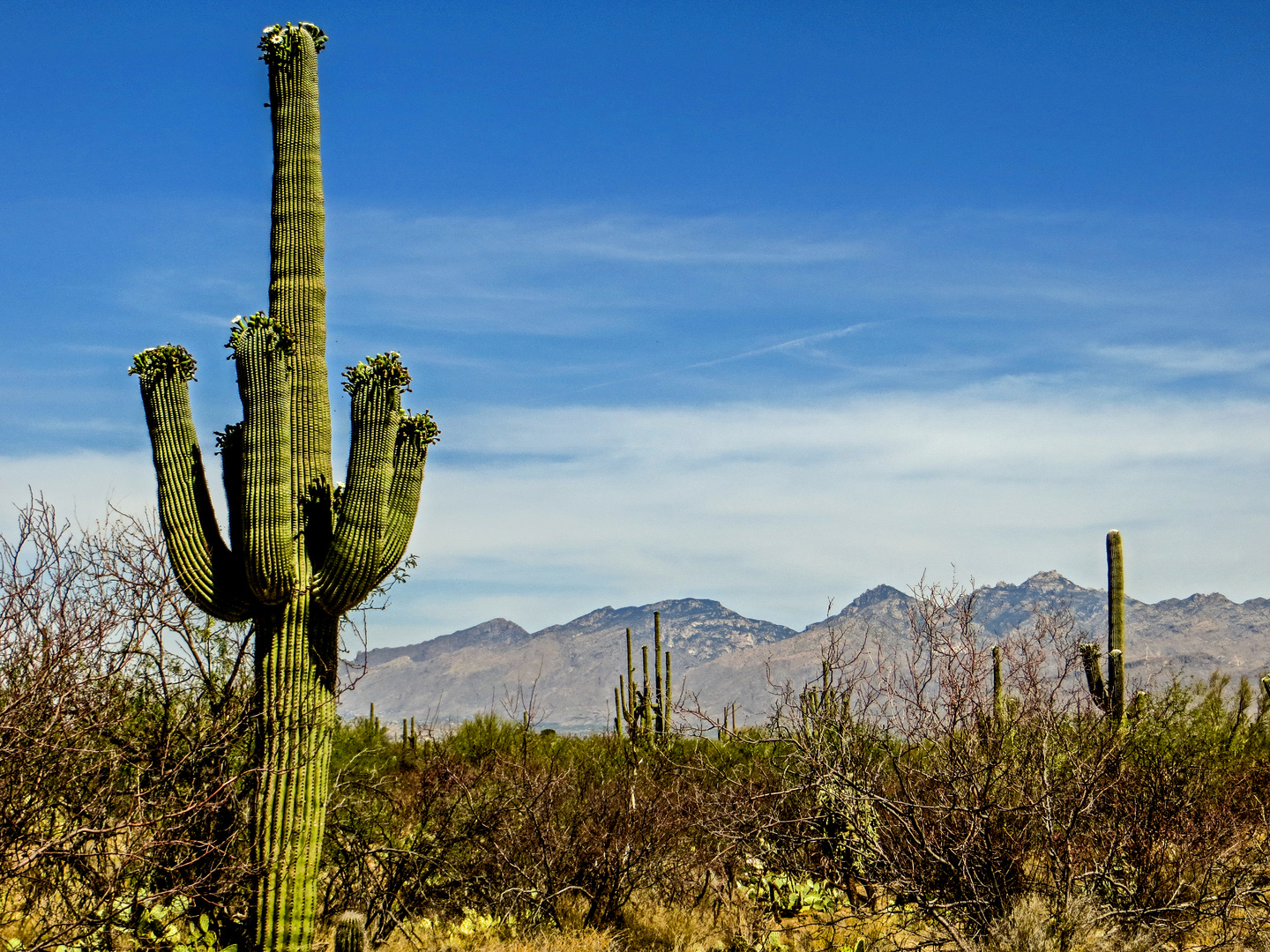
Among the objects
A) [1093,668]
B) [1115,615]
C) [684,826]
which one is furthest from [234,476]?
[1115,615]

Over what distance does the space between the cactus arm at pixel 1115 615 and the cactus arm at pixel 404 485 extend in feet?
28.7

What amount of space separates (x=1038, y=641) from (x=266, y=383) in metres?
6.52

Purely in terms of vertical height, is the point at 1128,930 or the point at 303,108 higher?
the point at 303,108

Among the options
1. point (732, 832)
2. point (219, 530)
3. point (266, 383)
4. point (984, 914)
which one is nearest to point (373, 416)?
point (266, 383)

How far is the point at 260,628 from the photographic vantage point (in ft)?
26.9

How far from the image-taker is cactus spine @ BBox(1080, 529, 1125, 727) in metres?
13.1

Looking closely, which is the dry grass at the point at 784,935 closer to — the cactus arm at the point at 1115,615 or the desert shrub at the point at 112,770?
the desert shrub at the point at 112,770

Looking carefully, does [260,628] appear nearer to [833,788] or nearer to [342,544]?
[342,544]

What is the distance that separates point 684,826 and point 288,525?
4625 millimetres

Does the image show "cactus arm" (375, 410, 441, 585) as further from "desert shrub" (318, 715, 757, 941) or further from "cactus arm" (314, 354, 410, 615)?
"desert shrub" (318, 715, 757, 941)

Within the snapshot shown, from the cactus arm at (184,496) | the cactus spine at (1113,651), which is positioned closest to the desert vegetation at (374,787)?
the cactus arm at (184,496)

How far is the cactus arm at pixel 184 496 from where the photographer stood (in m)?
8.19

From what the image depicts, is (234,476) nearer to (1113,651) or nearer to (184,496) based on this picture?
(184,496)

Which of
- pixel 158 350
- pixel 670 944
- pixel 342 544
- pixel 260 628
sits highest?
pixel 158 350
